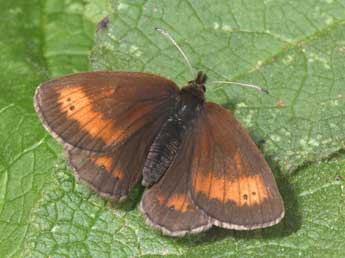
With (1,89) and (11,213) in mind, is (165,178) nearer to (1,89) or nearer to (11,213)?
(11,213)

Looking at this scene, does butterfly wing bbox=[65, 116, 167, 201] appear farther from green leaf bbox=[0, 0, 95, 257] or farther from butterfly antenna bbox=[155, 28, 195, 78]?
butterfly antenna bbox=[155, 28, 195, 78]

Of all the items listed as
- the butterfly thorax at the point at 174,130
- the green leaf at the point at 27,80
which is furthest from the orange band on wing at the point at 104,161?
the green leaf at the point at 27,80

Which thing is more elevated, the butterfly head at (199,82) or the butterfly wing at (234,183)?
the butterfly head at (199,82)

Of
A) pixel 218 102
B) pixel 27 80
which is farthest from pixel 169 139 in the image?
pixel 27 80

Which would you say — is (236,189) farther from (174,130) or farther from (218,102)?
(218,102)

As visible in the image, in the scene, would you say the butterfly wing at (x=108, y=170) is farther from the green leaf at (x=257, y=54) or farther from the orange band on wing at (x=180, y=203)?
the green leaf at (x=257, y=54)

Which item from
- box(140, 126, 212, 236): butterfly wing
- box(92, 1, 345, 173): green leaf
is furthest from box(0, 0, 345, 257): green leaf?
box(140, 126, 212, 236): butterfly wing
